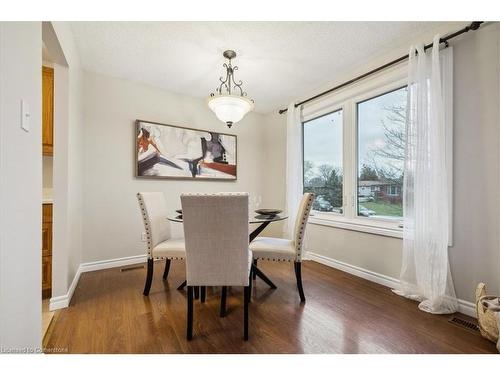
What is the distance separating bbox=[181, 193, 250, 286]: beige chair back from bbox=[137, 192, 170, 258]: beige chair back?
828mm

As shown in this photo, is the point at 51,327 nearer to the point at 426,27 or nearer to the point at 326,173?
the point at 326,173

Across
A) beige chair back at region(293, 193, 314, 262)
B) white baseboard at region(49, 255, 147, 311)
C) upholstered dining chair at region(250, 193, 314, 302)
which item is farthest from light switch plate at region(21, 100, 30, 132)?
beige chair back at region(293, 193, 314, 262)

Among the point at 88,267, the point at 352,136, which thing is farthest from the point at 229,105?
the point at 88,267

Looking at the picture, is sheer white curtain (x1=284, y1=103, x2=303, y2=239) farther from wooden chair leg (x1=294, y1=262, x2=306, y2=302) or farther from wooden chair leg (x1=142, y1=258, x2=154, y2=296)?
wooden chair leg (x1=142, y1=258, x2=154, y2=296)

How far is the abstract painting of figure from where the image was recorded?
10.6 ft

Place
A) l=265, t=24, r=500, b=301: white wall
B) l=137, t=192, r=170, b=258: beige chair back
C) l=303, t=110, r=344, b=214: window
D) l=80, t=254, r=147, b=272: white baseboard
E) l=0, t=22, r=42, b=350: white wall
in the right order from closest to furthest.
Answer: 1. l=0, t=22, r=42, b=350: white wall
2. l=265, t=24, r=500, b=301: white wall
3. l=137, t=192, r=170, b=258: beige chair back
4. l=80, t=254, r=147, b=272: white baseboard
5. l=303, t=110, r=344, b=214: window

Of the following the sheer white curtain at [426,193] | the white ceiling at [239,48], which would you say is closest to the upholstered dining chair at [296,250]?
the sheer white curtain at [426,193]

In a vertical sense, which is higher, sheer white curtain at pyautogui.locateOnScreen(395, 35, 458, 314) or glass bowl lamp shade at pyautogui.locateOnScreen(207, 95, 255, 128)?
glass bowl lamp shade at pyautogui.locateOnScreen(207, 95, 255, 128)

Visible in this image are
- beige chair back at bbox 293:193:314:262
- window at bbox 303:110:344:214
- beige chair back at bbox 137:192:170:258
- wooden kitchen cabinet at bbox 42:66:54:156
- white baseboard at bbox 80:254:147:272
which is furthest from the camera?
window at bbox 303:110:344:214

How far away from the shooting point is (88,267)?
288 cm

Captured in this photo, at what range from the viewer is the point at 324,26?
2.11 metres

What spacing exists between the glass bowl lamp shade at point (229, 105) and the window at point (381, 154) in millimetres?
1450
